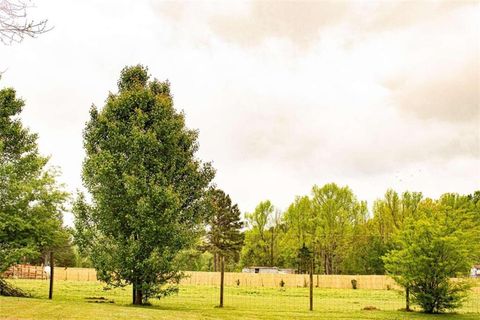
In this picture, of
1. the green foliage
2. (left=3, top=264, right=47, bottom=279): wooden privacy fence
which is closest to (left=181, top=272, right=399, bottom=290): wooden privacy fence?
(left=3, top=264, right=47, bottom=279): wooden privacy fence

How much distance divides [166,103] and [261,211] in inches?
2703

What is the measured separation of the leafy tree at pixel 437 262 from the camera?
24312 millimetres

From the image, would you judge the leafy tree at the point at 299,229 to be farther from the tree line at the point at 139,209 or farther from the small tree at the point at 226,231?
the tree line at the point at 139,209

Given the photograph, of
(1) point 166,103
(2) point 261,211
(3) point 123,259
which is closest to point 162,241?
(3) point 123,259

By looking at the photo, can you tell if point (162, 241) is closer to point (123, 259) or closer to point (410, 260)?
point (123, 259)

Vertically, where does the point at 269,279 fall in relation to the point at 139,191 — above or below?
below

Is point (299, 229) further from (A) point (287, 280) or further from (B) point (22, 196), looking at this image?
(B) point (22, 196)

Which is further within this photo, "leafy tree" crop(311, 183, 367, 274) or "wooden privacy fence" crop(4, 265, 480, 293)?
"leafy tree" crop(311, 183, 367, 274)

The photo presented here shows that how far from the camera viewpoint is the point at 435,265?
24.4m

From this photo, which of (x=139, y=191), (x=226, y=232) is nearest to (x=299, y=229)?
(x=226, y=232)

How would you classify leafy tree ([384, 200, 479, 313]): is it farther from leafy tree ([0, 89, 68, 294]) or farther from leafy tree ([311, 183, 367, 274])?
leafy tree ([311, 183, 367, 274])

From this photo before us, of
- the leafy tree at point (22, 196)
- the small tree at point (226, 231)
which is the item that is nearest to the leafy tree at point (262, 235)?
the small tree at point (226, 231)

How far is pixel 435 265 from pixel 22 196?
19519 millimetres

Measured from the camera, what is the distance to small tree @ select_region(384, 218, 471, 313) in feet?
79.7
